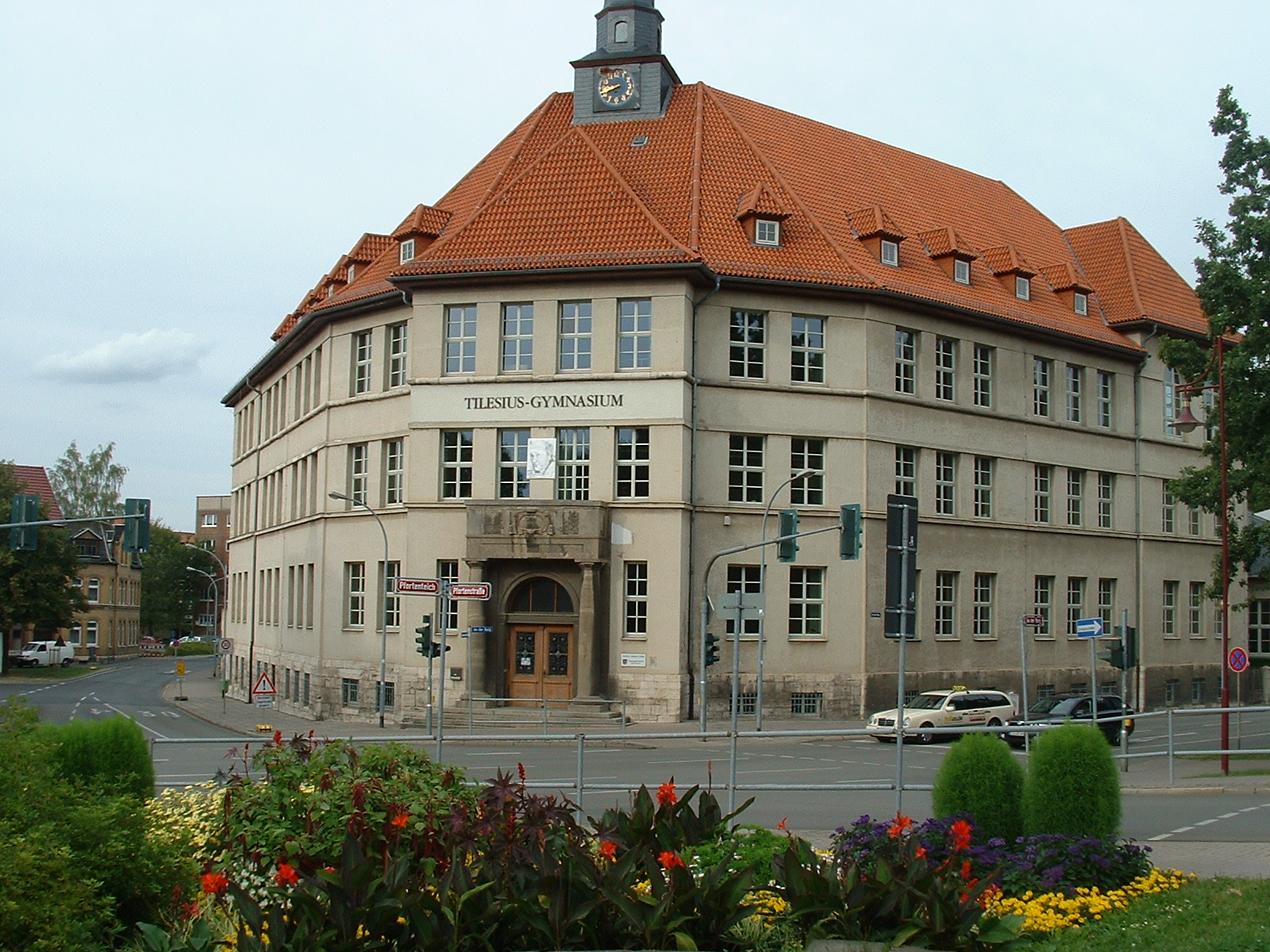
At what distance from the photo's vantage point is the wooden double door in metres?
36.1

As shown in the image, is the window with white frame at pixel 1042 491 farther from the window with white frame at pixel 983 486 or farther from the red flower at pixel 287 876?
the red flower at pixel 287 876

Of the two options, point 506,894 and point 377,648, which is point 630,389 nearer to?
point 377,648

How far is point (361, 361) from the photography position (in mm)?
41250

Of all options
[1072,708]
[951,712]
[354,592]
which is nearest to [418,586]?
[354,592]

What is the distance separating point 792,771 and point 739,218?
2130 cm

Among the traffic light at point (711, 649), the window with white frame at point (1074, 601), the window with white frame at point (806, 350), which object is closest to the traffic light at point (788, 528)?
the traffic light at point (711, 649)

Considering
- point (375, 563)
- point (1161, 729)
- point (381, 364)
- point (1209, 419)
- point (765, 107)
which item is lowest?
point (1161, 729)

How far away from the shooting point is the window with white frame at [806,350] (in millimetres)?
38088

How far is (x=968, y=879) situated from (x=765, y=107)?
42078 mm

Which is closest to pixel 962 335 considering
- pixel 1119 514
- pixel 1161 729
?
pixel 1119 514

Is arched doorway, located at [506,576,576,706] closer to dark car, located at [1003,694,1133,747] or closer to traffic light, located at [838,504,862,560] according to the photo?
traffic light, located at [838,504,862,560]

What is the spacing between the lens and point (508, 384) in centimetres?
3650

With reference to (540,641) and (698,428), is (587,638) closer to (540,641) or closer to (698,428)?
(540,641)

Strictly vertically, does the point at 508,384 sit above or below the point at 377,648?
above
